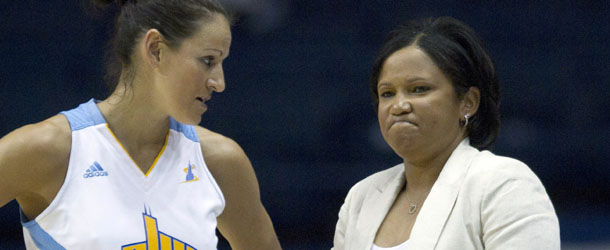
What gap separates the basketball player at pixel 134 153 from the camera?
1.93 meters

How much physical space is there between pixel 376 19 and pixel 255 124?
107 centimetres

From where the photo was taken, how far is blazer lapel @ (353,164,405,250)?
6.46 ft

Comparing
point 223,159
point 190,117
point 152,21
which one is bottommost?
point 223,159

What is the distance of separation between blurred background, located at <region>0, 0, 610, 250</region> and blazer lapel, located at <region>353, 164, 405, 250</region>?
2435 millimetres

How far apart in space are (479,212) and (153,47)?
87cm

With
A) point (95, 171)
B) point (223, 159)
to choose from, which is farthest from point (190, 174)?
point (95, 171)

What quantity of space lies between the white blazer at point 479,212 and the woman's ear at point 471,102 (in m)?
0.08

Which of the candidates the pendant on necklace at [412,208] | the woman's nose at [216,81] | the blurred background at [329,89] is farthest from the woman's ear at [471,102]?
the blurred background at [329,89]

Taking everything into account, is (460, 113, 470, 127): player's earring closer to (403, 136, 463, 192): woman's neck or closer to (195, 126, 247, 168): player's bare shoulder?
(403, 136, 463, 192): woman's neck

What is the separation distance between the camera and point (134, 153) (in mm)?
2080

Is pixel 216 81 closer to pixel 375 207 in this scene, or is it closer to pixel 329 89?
pixel 375 207

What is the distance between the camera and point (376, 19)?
17.1 ft

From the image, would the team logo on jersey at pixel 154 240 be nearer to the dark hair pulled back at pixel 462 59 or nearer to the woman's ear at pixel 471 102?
the dark hair pulled back at pixel 462 59

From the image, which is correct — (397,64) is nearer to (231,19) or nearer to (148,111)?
(231,19)
